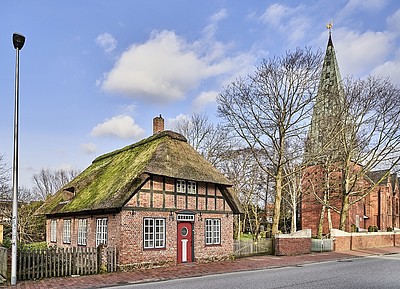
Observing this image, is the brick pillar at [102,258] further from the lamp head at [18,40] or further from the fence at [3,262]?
the lamp head at [18,40]

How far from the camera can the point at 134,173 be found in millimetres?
19922

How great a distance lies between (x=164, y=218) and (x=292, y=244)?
1066 centimetres

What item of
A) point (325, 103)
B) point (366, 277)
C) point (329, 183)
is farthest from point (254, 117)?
point (366, 277)

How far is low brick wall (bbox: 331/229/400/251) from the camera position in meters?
31.8

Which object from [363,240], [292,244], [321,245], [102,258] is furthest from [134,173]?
[363,240]

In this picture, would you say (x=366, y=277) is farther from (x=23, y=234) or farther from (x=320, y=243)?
(x=23, y=234)

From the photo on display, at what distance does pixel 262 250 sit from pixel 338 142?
42.6 ft

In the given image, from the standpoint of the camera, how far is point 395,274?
16859mm

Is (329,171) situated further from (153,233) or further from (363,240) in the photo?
(153,233)

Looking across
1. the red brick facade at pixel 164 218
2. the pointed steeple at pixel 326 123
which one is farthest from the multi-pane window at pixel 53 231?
the pointed steeple at pixel 326 123

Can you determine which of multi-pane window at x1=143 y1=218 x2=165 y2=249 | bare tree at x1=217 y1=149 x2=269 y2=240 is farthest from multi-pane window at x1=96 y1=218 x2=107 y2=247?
bare tree at x1=217 y1=149 x2=269 y2=240

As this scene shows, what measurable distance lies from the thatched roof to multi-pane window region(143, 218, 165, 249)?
5.89 ft

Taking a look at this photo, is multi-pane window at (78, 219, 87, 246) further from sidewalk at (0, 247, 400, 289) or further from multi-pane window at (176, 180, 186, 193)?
multi-pane window at (176, 180, 186, 193)

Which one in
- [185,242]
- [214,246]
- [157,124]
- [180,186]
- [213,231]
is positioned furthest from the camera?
[157,124]
